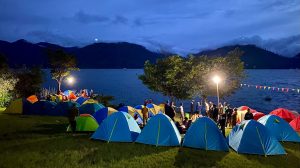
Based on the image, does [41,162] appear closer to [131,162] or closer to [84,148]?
[84,148]

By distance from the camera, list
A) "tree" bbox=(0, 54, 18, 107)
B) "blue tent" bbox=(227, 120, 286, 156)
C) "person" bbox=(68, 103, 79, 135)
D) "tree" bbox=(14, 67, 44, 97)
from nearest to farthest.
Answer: "blue tent" bbox=(227, 120, 286, 156), "person" bbox=(68, 103, 79, 135), "tree" bbox=(0, 54, 18, 107), "tree" bbox=(14, 67, 44, 97)

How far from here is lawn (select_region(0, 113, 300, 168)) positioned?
13.6m

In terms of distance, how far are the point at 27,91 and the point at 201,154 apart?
112ft

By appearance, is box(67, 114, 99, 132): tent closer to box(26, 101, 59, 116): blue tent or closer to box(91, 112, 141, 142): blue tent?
box(91, 112, 141, 142): blue tent

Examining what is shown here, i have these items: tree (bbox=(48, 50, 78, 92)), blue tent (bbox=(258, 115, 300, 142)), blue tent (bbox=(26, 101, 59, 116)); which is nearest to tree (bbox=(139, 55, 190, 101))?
tree (bbox=(48, 50, 78, 92))

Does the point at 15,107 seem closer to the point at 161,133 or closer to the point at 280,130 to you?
the point at 161,133

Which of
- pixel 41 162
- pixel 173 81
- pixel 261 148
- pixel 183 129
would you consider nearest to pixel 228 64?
pixel 173 81

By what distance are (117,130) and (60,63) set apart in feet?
105

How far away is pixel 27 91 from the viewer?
4294 cm

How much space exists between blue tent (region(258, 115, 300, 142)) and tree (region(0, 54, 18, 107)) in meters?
28.1

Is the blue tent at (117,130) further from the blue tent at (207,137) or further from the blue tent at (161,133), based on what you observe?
the blue tent at (207,137)

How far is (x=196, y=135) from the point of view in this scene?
16484 mm

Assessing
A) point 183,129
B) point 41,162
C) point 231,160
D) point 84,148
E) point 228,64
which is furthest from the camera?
point 228,64

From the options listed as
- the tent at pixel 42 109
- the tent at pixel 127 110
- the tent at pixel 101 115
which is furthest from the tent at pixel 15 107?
the tent at pixel 127 110
